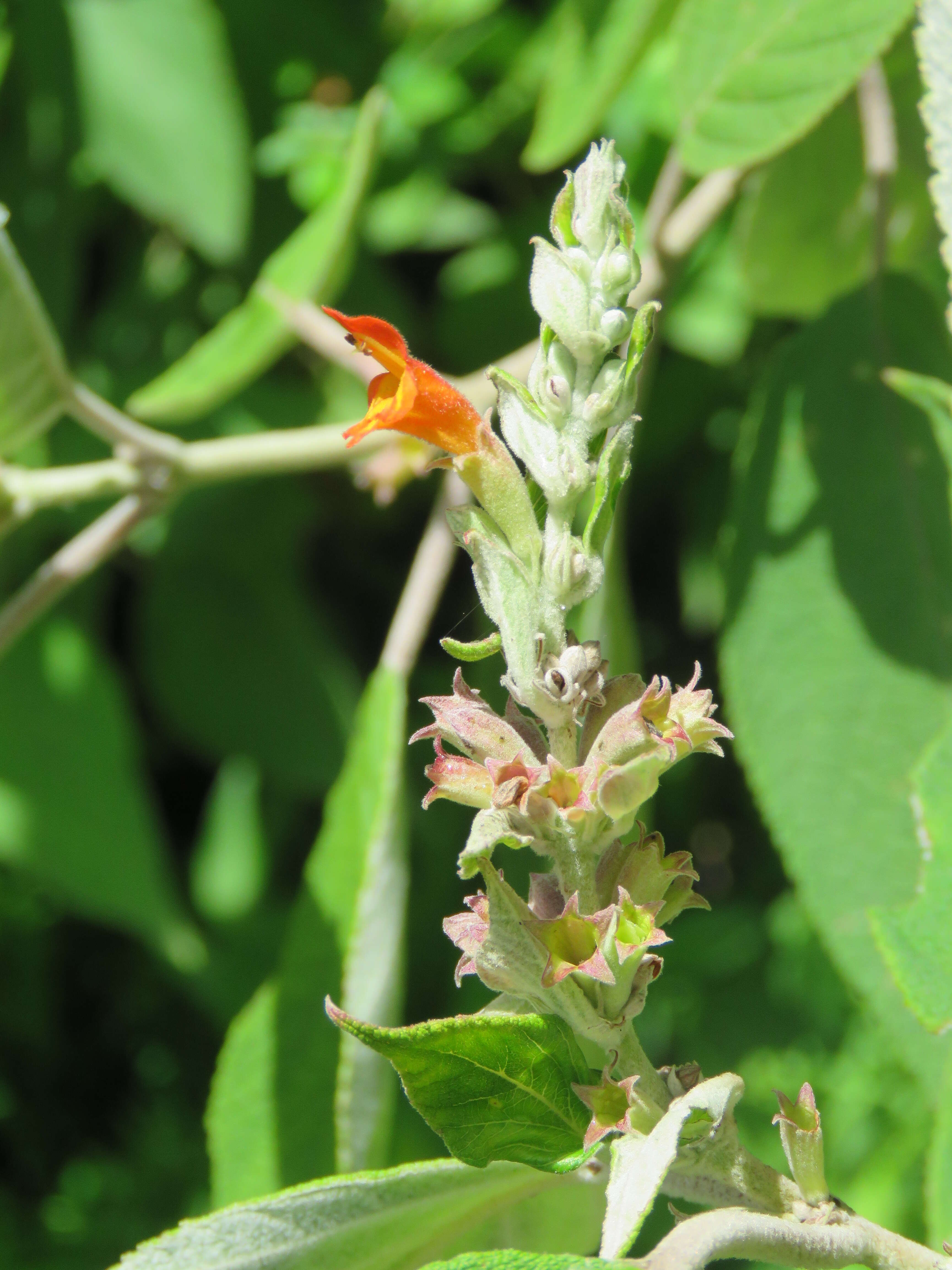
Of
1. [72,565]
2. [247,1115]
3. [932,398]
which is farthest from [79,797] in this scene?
[932,398]

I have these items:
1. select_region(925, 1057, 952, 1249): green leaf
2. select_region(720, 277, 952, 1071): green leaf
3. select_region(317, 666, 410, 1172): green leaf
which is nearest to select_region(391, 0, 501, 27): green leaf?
select_region(720, 277, 952, 1071): green leaf

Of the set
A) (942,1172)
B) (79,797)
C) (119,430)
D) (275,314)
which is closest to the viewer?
(942,1172)

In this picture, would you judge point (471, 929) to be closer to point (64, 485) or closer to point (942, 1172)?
point (942, 1172)

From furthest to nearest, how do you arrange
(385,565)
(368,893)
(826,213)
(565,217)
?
(385,565) < (826,213) < (368,893) < (565,217)

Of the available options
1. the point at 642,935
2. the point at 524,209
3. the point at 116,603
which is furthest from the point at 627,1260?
the point at 116,603

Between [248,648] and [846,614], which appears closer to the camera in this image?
[846,614]
